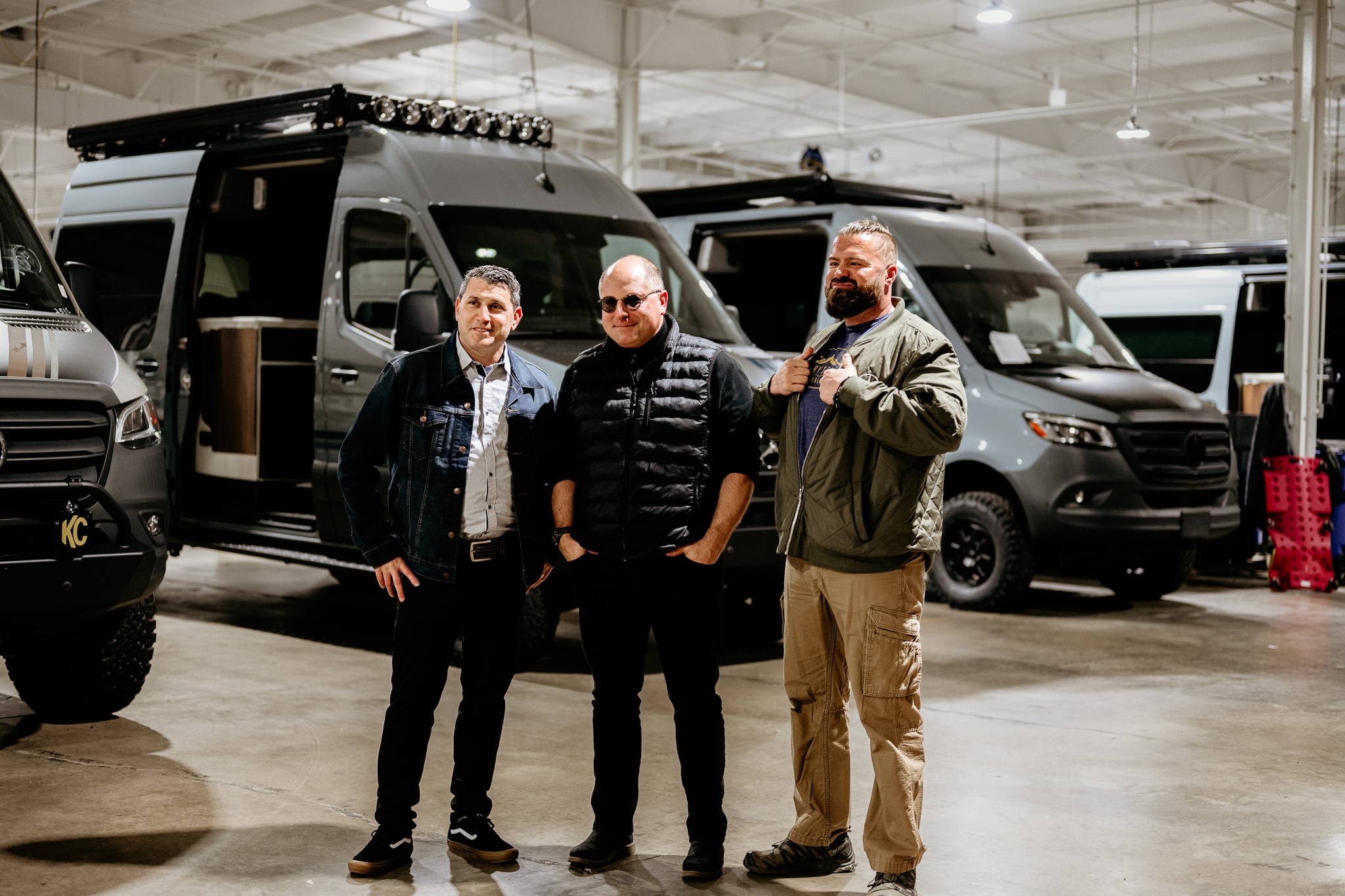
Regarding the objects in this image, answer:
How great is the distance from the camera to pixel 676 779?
4.94m

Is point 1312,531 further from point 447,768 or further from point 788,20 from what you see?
point 788,20

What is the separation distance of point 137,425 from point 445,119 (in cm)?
266

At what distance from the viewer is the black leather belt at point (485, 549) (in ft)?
13.1

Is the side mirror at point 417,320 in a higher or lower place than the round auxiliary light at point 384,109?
lower

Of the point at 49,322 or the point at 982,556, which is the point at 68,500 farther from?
the point at 982,556

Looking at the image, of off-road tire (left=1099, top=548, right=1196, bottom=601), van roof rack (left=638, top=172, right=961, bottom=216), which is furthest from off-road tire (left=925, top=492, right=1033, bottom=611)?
van roof rack (left=638, top=172, right=961, bottom=216)

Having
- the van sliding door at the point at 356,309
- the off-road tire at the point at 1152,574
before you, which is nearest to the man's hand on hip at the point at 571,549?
the van sliding door at the point at 356,309

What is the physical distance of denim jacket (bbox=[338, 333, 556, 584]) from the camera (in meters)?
4.00

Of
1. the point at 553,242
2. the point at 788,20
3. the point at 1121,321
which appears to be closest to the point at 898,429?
the point at 553,242

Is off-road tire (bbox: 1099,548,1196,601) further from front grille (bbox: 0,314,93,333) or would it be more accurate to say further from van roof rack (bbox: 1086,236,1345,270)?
front grille (bbox: 0,314,93,333)

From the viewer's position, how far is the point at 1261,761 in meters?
5.32

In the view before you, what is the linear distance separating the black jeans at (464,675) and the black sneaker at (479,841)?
3 centimetres

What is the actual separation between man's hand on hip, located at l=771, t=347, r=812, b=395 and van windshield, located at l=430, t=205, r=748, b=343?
2.94 m

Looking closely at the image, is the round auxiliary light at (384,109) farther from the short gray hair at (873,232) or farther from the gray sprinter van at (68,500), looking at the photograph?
the short gray hair at (873,232)
